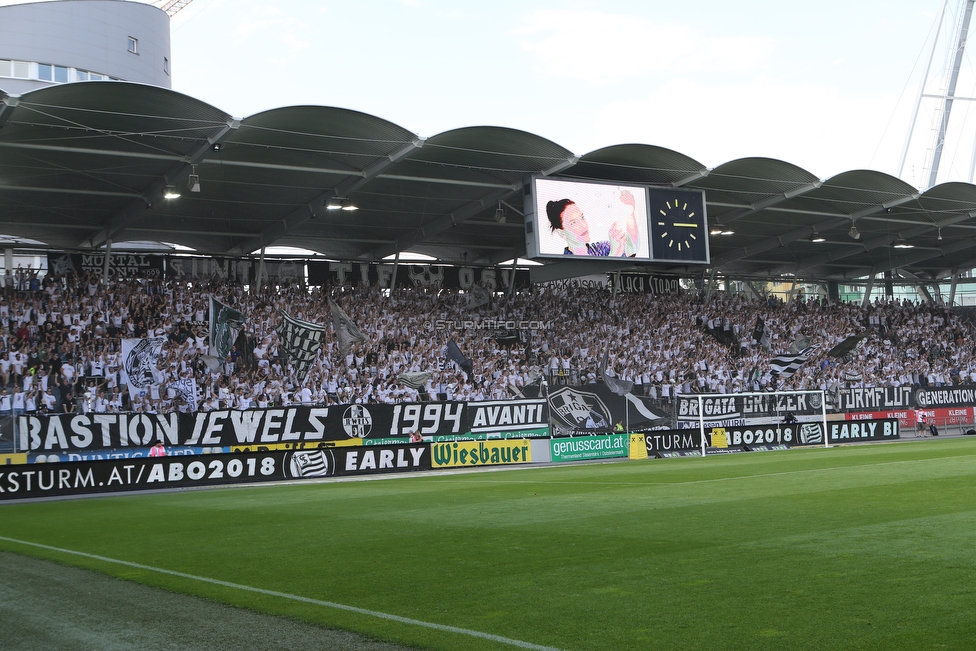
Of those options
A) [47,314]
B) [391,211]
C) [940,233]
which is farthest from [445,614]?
[940,233]

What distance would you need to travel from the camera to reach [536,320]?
4347cm

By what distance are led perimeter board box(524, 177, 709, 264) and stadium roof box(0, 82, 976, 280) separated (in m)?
0.82

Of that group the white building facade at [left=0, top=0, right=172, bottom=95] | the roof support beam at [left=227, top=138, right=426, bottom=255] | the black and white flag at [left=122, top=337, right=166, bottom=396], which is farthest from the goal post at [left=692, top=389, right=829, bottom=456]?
the white building facade at [left=0, top=0, right=172, bottom=95]

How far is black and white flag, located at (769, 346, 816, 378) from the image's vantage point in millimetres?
45219

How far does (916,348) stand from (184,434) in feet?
133

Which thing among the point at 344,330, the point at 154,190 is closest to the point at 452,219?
the point at 344,330

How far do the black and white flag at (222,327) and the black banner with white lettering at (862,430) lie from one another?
23.0 meters

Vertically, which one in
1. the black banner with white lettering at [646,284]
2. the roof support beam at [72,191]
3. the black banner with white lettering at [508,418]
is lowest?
the black banner with white lettering at [508,418]

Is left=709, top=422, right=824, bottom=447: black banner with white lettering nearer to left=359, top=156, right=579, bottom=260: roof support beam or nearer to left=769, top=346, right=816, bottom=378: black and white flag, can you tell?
left=769, top=346, right=816, bottom=378: black and white flag

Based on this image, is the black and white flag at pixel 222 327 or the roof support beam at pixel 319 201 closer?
the roof support beam at pixel 319 201

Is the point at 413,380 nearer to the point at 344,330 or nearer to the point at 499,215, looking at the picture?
the point at 344,330

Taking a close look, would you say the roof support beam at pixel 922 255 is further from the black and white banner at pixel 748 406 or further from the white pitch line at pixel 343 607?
the white pitch line at pixel 343 607

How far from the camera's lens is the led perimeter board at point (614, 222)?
112 ft

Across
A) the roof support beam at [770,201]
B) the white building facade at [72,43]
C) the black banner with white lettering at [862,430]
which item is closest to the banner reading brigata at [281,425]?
the black banner with white lettering at [862,430]
